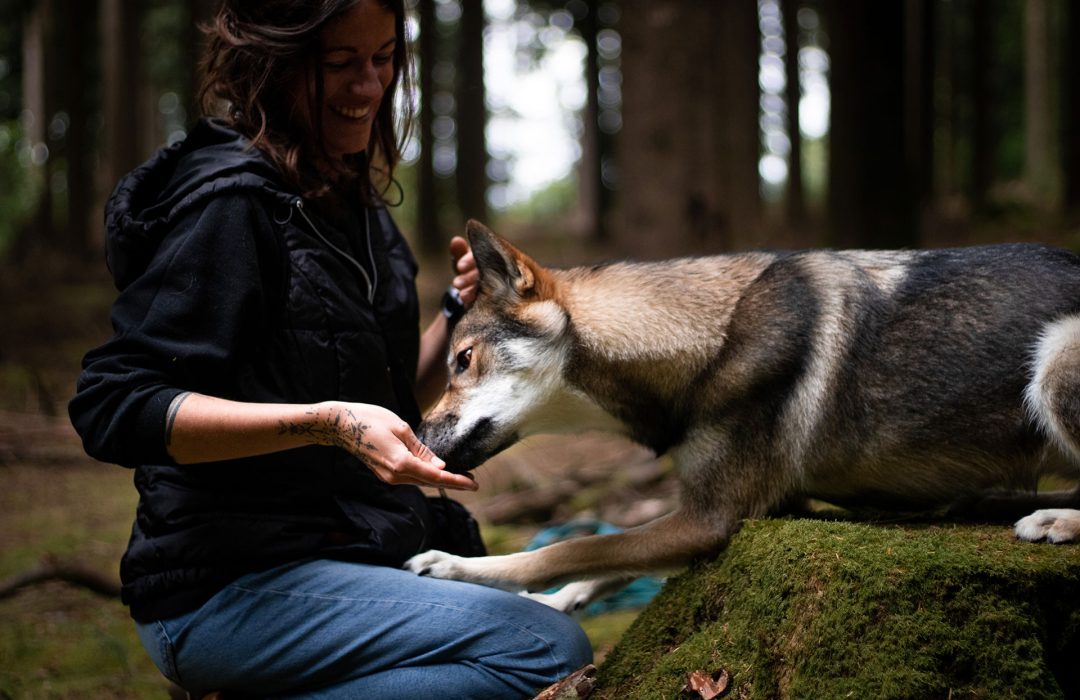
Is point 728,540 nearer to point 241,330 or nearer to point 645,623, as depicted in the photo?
point 645,623

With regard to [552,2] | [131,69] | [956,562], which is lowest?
[956,562]

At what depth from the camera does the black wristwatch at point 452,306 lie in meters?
3.63

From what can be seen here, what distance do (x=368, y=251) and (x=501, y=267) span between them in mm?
476

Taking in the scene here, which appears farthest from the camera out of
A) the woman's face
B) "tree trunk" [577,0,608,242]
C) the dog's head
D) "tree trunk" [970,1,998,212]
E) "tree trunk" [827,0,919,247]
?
"tree trunk" [577,0,608,242]

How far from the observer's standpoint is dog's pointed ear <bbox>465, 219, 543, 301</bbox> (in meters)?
3.23

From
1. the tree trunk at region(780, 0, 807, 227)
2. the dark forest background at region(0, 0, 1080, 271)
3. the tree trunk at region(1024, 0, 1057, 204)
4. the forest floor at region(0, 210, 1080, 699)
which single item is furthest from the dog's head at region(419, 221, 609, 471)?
the tree trunk at region(1024, 0, 1057, 204)

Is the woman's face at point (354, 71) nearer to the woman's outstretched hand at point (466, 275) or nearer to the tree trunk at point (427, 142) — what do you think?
the woman's outstretched hand at point (466, 275)

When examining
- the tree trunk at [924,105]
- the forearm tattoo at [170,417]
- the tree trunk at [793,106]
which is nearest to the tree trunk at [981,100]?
the tree trunk at [924,105]

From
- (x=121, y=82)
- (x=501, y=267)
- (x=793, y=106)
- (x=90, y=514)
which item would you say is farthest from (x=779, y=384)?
(x=793, y=106)

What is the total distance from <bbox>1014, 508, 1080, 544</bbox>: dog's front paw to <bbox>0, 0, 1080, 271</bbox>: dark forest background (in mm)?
3508

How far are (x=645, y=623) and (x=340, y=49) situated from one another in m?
2.16

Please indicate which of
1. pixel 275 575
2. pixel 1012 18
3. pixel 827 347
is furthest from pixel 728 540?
pixel 1012 18

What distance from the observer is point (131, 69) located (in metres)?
14.0

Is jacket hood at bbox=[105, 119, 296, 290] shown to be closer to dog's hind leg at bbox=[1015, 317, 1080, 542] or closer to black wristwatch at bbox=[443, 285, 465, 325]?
black wristwatch at bbox=[443, 285, 465, 325]
